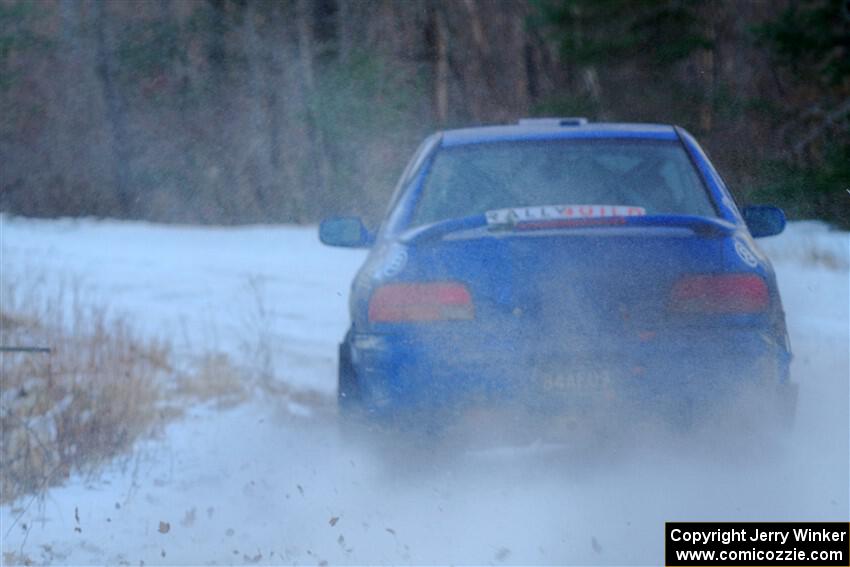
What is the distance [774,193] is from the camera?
20719 mm

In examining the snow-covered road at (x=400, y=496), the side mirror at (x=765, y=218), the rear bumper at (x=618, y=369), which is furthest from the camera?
the side mirror at (x=765, y=218)

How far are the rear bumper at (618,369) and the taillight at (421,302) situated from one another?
4.9 inches

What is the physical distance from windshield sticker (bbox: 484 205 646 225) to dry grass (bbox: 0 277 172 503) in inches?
97.8

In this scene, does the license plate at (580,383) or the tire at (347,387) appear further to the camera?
the tire at (347,387)

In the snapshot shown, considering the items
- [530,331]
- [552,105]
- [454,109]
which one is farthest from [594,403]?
[454,109]

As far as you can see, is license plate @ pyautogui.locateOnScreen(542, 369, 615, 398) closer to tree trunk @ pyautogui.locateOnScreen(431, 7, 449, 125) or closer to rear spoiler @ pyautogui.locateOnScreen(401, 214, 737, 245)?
rear spoiler @ pyautogui.locateOnScreen(401, 214, 737, 245)

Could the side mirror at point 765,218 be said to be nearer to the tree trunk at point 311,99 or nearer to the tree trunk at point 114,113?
the tree trunk at point 311,99

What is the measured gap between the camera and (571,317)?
16.1ft

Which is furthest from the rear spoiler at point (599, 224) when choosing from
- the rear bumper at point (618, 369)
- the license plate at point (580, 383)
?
the license plate at point (580, 383)

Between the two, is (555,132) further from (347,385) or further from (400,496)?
(400,496)

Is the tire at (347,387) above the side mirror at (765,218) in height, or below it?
below

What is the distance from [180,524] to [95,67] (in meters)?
32.1

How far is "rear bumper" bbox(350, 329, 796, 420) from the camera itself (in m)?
4.89

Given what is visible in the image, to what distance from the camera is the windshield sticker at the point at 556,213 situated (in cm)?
518
